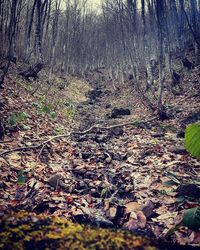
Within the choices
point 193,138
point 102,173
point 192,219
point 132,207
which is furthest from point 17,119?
point 192,219

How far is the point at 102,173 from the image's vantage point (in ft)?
15.5

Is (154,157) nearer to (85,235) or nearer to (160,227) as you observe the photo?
(160,227)

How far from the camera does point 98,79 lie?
2800 cm

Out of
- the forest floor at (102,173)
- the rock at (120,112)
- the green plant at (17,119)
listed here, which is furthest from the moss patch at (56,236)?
the rock at (120,112)

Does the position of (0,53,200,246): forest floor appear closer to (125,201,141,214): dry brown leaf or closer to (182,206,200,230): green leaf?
(125,201,141,214): dry brown leaf

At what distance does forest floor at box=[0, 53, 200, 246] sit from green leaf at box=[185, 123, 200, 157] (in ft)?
2.21

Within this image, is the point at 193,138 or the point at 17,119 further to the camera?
the point at 17,119

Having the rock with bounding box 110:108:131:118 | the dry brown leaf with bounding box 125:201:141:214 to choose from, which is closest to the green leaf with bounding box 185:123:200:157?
the dry brown leaf with bounding box 125:201:141:214

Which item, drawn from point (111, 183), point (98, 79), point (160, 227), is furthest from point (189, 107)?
point (98, 79)

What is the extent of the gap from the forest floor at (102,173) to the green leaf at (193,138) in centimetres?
67

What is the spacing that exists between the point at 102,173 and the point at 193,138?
7.39ft

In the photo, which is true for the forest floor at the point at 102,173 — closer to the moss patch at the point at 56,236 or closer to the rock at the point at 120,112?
the moss patch at the point at 56,236

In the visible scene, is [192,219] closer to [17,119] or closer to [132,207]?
[132,207]

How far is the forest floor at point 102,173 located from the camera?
3.22m
